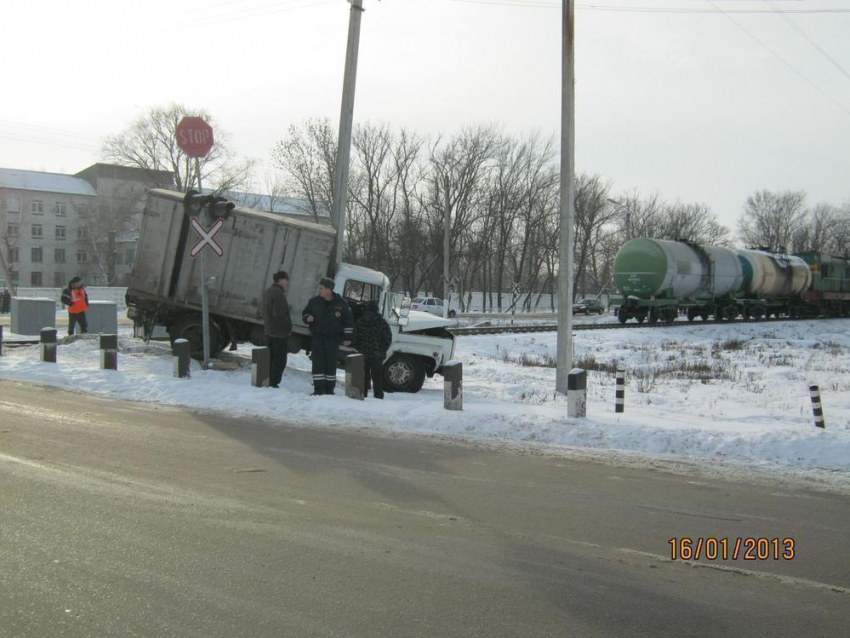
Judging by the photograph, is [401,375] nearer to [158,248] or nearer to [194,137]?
[194,137]

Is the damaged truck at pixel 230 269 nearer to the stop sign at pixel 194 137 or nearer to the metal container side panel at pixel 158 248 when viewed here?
the metal container side panel at pixel 158 248

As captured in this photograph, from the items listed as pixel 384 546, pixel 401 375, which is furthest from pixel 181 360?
pixel 384 546

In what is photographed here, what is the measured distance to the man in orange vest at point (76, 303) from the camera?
18111mm

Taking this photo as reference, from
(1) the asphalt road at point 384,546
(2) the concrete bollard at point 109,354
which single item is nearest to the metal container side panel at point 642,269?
(2) the concrete bollard at point 109,354

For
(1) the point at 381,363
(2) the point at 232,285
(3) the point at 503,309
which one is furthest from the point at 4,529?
(3) the point at 503,309

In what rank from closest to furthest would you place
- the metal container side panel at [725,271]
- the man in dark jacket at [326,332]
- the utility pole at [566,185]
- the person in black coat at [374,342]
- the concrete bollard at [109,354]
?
the man in dark jacket at [326,332] → the person in black coat at [374,342] → the utility pole at [566,185] → the concrete bollard at [109,354] → the metal container side panel at [725,271]

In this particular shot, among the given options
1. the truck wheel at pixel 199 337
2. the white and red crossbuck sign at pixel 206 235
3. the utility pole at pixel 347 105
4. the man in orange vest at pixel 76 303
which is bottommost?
the truck wheel at pixel 199 337

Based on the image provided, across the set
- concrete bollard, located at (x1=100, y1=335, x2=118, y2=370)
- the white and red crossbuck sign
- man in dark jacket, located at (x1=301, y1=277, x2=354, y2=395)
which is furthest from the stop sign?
concrete bollard, located at (x1=100, y1=335, x2=118, y2=370)

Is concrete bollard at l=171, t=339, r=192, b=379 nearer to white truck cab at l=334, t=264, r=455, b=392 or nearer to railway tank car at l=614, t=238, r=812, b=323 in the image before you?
white truck cab at l=334, t=264, r=455, b=392

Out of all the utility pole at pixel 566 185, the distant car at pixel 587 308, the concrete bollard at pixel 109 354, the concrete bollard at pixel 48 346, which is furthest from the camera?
the distant car at pixel 587 308

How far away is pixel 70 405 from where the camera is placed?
33.7 ft

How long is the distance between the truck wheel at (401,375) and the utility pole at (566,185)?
271 centimetres

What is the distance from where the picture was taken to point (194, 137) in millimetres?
12125

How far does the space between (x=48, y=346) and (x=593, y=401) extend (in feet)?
34.5
